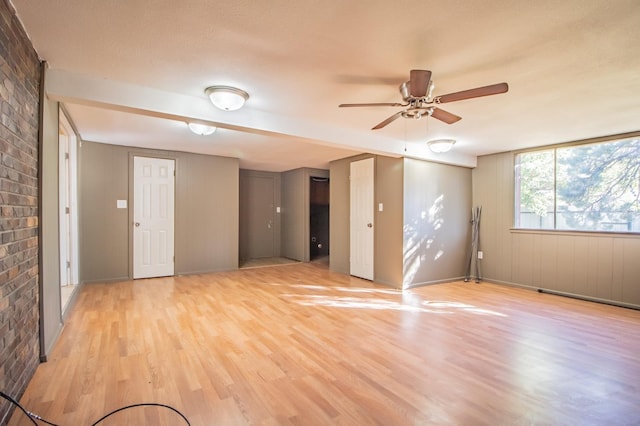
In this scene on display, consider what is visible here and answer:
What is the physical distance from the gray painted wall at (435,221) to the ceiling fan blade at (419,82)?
2.59 metres

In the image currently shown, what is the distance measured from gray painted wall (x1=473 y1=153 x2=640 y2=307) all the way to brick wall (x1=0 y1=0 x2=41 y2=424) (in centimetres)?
584

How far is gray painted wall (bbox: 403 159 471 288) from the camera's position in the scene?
4820mm

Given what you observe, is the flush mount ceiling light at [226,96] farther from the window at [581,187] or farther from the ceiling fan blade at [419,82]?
the window at [581,187]

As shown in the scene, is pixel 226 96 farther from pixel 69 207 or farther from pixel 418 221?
pixel 418 221

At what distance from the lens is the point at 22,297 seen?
1.94 metres

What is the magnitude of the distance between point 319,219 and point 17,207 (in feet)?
22.7

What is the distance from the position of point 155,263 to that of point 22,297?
3.59 metres

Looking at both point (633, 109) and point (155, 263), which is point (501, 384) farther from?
point (155, 263)

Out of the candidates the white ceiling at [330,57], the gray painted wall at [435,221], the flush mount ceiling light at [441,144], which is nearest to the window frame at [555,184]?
the white ceiling at [330,57]

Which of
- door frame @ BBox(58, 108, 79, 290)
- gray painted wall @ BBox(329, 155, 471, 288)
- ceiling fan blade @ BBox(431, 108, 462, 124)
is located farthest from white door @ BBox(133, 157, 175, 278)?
ceiling fan blade @ BBox(431, 108, 462, 124)

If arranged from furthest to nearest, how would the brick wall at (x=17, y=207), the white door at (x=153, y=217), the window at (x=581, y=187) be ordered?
the white door at (x=153, y=217) < the window at (x=581, y=187) < the brick wall at (x=17, y=207)

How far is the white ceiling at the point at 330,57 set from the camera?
1658mm

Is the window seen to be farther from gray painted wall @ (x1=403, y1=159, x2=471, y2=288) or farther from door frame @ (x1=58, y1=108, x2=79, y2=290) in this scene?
door frame @ (x1=58, y1=108, x2=79, y2=290)

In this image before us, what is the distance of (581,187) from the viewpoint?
14.2ft
